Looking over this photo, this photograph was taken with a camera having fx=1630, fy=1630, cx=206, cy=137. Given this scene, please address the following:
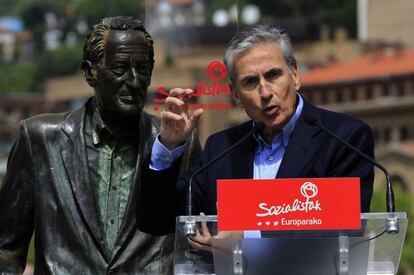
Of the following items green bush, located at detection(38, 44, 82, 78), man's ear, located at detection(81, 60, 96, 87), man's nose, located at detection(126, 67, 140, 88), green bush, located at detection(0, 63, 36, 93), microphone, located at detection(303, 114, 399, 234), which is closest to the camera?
microphone, located at detection(303, 114, 399, 234)

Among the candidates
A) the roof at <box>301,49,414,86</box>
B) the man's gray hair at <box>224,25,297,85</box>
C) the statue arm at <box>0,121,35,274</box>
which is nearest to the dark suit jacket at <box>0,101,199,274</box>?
the statue arm at <box>0,121,35,274</box>

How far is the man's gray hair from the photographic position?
19.0 feet

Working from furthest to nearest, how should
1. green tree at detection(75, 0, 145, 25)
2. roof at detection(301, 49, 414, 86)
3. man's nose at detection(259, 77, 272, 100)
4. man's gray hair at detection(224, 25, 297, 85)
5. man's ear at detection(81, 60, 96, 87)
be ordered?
green tree at detection(75, 0, 145, 25) → roof at detection(301, 49, 414, 86) → man's ear at detection(81, 60, 96, 87) → man's gray hair at detection(224, 25, 297, 85) → man's nose at detection(259, 77, 272, 100)

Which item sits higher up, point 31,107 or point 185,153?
point 185,153

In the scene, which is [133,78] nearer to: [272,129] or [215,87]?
[272,129]

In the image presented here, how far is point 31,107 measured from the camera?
414 ft

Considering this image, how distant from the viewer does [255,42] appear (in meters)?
5.81

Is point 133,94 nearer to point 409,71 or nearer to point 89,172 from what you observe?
point 89,172

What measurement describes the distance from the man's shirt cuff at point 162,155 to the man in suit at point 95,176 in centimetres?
23

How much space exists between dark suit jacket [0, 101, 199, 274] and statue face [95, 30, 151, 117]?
0.68 ft

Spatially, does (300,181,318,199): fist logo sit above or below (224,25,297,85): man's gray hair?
below

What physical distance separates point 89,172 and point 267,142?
0.92 meters

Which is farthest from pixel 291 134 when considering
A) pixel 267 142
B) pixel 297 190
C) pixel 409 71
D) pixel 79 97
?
pixel 79 97

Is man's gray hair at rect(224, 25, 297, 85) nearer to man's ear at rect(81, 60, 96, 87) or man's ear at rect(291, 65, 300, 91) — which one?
man's ear at rect(291, 65, 300, 91)
